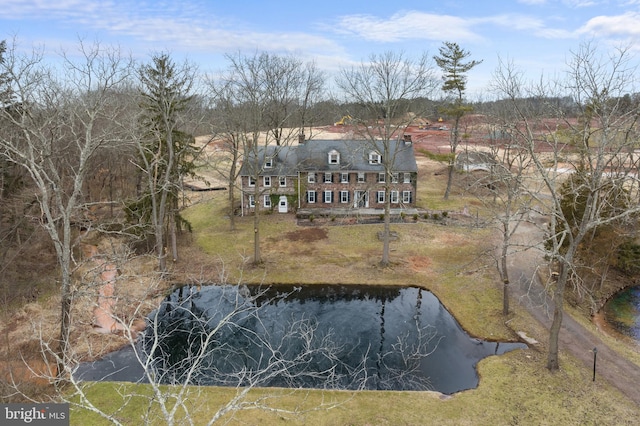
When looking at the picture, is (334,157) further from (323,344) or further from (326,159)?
(323,344)

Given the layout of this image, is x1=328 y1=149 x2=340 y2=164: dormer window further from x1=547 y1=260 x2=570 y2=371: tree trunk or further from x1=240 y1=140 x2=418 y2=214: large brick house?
x1=547 y1=260 x2=570 y2=371: tree trunk

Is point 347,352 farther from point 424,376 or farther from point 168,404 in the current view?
point 168,404

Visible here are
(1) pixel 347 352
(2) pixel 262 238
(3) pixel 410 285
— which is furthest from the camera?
(2) pixel 262 238

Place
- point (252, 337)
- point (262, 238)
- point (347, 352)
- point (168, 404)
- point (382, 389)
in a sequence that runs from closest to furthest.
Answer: point (168, 404) → point (382, 389) → point (347, 352) → point (252, 337) → point (262, 238)

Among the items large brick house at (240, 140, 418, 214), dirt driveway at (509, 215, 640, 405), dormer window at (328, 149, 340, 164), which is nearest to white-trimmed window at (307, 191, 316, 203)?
large brick house at (240, 140, 418, 214)

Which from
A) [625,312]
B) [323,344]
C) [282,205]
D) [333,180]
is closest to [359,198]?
[333,180]

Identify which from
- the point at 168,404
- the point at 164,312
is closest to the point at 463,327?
the point at 168,404
